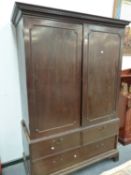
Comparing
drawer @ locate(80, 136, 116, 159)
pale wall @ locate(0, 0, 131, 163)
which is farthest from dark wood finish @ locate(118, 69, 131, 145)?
pale wall @ locate(0, 0, 131, 163)

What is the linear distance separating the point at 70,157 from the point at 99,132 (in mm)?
460

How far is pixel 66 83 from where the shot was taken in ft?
5.14

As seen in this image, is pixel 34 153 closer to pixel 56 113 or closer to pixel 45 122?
pixel 45 122

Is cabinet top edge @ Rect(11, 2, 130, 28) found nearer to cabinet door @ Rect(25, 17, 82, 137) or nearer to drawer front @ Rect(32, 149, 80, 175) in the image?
cabinet door @ Rect(25, 17, 82, 137)

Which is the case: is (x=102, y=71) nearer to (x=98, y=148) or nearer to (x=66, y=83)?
(x=66, y=83)

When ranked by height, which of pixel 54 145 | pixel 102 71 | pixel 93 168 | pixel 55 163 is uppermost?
pixel 102 71

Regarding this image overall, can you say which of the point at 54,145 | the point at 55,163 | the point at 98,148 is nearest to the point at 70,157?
the point at 55,163

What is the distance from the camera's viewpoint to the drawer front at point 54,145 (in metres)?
1.53

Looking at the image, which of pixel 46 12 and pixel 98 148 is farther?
pixel 98 148

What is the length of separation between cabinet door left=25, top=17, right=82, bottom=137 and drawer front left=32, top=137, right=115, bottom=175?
333mm

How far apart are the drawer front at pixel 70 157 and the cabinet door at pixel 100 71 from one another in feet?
1.15

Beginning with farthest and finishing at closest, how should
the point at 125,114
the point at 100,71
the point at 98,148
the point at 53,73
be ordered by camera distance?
the point at 125,114 → the point at 98,148 → the point at 100,71 → the point at 53,73

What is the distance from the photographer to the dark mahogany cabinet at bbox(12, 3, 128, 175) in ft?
4.49

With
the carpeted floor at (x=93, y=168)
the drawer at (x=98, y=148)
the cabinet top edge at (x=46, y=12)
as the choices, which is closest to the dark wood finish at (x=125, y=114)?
the carpeted floor at (x=93, y=168)
